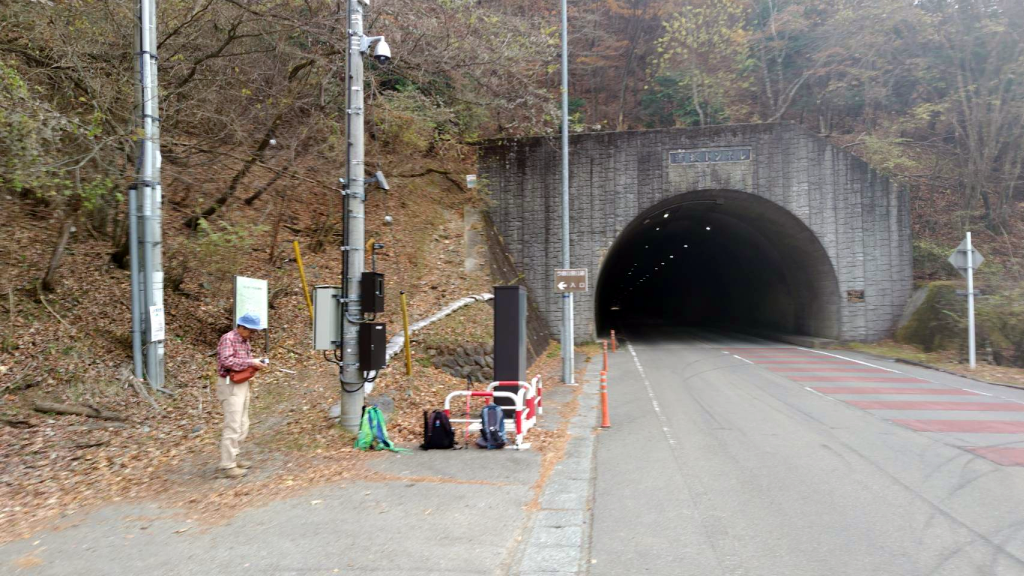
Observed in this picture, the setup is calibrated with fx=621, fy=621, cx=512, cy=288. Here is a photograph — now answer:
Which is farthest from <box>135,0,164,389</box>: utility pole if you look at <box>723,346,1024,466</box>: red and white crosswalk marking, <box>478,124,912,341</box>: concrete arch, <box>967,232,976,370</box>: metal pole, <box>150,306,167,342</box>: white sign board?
<box>967,232,976,370</box>: metal pole

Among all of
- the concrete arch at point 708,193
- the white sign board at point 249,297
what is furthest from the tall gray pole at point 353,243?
the concrete arch at point 708,193

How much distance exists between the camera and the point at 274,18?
12.9 meters

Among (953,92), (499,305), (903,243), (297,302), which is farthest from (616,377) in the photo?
(953,92)

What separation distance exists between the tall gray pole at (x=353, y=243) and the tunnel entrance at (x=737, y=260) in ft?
56.2

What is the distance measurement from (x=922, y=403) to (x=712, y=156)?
14.1m

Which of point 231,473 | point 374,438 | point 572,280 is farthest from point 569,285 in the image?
point 231,473

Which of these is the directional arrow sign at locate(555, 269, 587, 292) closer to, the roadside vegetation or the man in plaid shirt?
the roadside vegetation

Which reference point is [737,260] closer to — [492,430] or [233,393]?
[492,430]

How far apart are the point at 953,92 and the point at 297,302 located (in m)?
30.5

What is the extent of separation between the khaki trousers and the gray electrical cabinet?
1.64m

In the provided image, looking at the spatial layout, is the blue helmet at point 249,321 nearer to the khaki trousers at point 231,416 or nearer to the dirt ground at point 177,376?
the khaki trousers at point 231,416

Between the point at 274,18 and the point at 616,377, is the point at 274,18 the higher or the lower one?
the higher one

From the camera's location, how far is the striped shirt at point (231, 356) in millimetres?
6949

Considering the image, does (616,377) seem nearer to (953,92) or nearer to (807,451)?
(807,451)
